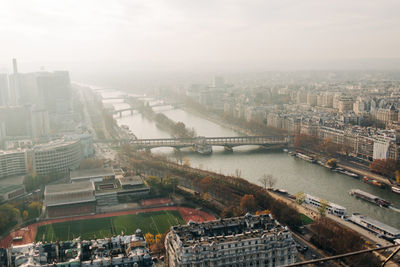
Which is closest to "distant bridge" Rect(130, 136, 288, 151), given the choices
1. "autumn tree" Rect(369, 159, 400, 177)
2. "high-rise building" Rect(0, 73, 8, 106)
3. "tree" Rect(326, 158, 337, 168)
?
"tree" Rect(326, 158, 337, 168)

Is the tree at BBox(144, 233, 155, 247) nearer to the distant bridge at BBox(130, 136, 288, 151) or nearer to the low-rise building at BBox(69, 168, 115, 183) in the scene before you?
the low-rise building at BBox(69, 168, 115, 183)

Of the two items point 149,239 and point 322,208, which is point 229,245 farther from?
point 322,208

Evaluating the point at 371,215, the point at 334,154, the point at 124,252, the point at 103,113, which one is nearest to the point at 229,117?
the point at 103,113

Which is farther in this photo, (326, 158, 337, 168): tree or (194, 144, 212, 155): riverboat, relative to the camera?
(194, 144, 212, 155): riverboat

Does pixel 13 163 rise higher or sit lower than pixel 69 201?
higher

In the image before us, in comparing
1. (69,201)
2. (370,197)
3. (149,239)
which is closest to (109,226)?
(149,239)

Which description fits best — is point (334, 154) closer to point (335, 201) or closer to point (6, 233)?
point (335, 201)

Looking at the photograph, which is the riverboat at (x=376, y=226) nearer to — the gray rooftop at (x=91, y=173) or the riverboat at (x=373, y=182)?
the riverboat at (x=373, y=182)

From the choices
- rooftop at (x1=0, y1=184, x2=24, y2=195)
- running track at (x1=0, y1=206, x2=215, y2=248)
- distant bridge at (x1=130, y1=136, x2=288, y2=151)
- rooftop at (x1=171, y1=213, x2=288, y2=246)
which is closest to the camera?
rooftop at (x1=171, y1=213, x2=288, y2=246)
